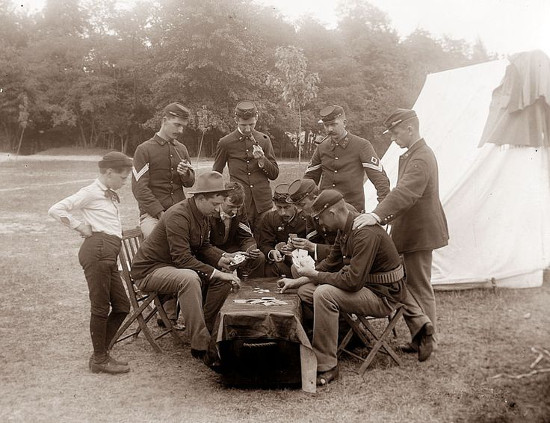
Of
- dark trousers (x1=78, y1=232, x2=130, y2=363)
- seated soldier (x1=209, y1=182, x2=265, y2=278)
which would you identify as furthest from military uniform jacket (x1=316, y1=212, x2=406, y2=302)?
dark trousers (x1=78, y1=232, x2=130, y2=363)

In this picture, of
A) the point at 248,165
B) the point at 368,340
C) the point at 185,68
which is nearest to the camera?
the point at 368,340

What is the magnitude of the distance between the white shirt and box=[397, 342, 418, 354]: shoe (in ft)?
8.54

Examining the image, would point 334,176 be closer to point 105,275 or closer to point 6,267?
point 105,275

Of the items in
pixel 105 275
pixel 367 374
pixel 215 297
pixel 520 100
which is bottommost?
pixel 367 374

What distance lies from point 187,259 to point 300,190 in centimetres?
125

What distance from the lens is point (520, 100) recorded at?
708 centimetres

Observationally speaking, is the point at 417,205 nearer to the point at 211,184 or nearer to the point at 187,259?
the point at 211,184

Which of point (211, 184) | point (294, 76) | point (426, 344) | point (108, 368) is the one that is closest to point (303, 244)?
point (211, 184)

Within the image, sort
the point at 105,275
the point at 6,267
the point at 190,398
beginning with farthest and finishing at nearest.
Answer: the point at 6,267, the point at 105,275, the point at 190,398

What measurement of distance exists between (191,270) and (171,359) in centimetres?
84

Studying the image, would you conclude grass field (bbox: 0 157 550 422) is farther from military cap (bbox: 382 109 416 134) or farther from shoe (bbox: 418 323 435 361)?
military cap (bbox: 382 109 416 134)

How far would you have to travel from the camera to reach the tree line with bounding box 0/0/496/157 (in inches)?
1232

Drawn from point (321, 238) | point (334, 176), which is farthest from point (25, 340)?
point (334, 176)

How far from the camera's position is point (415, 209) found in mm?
5215
